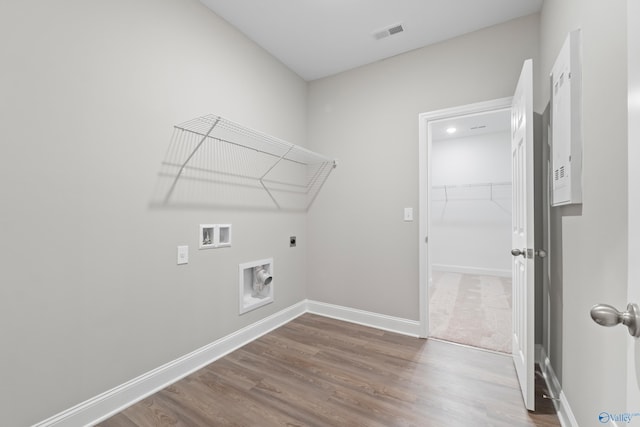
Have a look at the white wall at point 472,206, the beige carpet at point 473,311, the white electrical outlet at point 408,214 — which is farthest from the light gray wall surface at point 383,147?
the white wall at point 472,206

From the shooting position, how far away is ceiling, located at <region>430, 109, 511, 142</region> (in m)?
4.41

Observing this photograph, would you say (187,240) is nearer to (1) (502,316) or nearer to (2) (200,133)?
(2) (200,133)

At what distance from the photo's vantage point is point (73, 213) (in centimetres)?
147

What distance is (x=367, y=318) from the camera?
9.43 feet

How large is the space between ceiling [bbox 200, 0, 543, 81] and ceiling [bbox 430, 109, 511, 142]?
198cm

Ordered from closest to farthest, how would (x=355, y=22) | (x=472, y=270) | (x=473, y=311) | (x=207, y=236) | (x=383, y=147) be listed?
1. (x=207, y=236)
2. (x=355, y=22)
3. (x=383, y=147)
4. (x=473, y=311)
5. (x=472, y=270)

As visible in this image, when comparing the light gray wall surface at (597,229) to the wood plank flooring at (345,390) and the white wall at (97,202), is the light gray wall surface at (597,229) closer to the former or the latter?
the wood plank flooring at (345,390)

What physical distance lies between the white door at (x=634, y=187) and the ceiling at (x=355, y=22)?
74.9 inches

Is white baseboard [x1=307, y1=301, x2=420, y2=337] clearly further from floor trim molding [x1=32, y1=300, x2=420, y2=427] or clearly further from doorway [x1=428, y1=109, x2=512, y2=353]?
doorway [x1=428, y1=109, x2=512, y2=353]

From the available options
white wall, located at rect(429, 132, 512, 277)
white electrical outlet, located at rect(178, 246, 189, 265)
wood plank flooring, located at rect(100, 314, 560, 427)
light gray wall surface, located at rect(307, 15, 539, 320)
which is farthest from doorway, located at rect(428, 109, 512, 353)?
white electrical outlet, located at rect(178, 246, 189, 265)

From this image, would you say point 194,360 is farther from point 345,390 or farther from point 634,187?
point 634,187

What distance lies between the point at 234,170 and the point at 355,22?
154 centimetres

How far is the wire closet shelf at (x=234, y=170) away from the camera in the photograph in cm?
196

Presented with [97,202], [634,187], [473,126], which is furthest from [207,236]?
[473,126]
